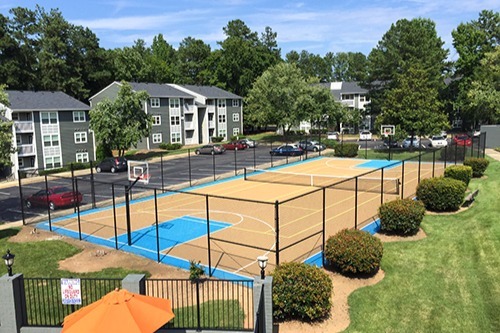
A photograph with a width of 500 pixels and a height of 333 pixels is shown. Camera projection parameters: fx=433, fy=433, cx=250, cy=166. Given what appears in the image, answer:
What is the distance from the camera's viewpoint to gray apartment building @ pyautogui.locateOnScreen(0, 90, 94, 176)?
5059 centimetres

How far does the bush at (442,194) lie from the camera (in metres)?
23.4

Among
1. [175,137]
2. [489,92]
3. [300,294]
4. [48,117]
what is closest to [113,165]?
[48,117]

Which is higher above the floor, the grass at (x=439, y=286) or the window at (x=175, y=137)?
the window at (x=175, y=137)

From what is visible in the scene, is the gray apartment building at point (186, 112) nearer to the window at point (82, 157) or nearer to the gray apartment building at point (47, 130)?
the gray apartment building at point (47, 130)

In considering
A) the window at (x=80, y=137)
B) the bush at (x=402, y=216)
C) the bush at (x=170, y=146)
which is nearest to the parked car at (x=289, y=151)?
the bush at (x=170, y=146)

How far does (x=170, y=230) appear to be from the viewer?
22797 mm

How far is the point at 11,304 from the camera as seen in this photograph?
38.6ft

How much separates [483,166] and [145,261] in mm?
27658

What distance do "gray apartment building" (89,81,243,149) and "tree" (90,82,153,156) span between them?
8.38 meters

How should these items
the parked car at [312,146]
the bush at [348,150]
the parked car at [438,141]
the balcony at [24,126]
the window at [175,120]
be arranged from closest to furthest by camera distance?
1. the balcony at [24,126]
2. the bush at [348,150]
3. the parked car at [312,146]
4. the parked car at [438,141]
5. the window at [175,120]

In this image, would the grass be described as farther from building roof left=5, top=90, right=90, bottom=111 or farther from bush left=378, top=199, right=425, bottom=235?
building roof left=5, top=90, right=90, bottom=111

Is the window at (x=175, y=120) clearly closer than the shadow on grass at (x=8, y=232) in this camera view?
No

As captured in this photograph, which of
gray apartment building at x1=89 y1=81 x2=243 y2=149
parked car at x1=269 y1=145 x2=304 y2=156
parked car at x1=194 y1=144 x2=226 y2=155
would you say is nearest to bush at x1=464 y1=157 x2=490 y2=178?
parked car at x1=269 y1=145 x2=304 y2=156

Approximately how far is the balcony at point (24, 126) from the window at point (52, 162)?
4.10 metres
